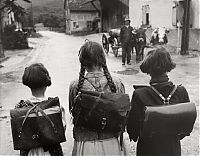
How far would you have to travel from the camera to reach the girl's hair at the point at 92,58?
2.38m

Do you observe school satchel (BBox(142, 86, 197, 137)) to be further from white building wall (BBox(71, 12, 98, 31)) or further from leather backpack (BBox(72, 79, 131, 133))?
white building wall (BBox(71, 12, 98, 31))

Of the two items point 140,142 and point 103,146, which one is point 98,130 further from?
point 140,142

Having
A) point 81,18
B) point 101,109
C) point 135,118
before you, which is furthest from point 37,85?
point 81,18

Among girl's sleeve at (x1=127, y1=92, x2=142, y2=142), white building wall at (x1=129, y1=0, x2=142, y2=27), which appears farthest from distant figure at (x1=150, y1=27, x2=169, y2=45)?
girl's sleeve at (x1=127, y1=92, x2=142, y2=142)

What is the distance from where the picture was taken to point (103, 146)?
8.00 feet

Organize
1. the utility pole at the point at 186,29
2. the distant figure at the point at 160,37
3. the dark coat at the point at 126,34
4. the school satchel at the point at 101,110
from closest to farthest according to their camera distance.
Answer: the school satchel at the point at 101,110, the dark coat at the point at 126,34, the distant figure at the point at 160,37, the utility pole at the point at 186,29

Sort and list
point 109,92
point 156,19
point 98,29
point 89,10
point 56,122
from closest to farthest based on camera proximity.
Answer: point 109,92 → point 56,122 → point 156,19 → point 98,29 → point 89,10

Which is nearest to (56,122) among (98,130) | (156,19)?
(98,130)

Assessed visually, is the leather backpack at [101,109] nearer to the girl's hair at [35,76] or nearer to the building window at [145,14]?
the girl's hair at [35,76]

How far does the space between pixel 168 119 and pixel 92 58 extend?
27.7 inches

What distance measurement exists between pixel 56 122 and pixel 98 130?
0.34m

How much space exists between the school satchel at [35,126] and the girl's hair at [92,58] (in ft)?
1.04

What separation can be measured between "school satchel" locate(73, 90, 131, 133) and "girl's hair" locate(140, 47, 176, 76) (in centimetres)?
35

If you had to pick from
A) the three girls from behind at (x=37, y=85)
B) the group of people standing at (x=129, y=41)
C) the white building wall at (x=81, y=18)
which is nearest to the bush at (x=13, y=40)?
the group of people standing at (x=129, y=41)
